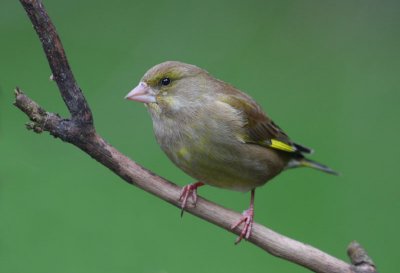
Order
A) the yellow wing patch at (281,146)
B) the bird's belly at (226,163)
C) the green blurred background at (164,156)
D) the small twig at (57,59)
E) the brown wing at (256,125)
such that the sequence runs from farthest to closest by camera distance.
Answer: the green blurred background at (164,156) < the yellow wing patch at (281,146) < the brown wing at (256,125) < the bird's belly at (226,163) < the small twig at (57,59)

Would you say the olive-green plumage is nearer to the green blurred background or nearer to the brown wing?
the brown wing

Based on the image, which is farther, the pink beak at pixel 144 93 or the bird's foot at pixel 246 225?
the pink beak at pixel 144 93

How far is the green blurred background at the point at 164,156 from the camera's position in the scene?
5.37 m

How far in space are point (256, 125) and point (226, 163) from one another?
1.50 ft

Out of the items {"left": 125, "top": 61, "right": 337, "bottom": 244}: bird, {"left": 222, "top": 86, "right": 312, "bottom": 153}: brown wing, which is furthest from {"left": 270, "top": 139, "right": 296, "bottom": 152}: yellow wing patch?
{"left": 125, "top": 61, "right": 337, "bottom": 244}: bird

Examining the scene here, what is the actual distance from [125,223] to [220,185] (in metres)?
1.50

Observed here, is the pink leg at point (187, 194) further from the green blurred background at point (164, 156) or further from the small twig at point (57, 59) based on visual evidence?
the green blurred background at point (164, 156)

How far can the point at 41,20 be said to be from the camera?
10.6ft

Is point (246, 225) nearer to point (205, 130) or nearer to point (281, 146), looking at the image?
point (205, 130)

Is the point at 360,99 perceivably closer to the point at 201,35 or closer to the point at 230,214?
the point at 201,35

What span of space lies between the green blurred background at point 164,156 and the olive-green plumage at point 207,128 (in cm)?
91

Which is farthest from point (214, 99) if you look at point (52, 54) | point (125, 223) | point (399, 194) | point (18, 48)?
point (18, 48)

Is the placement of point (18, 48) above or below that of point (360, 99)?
below

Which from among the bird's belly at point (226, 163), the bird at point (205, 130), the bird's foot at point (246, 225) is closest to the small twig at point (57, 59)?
the bird at point (205, 130)
